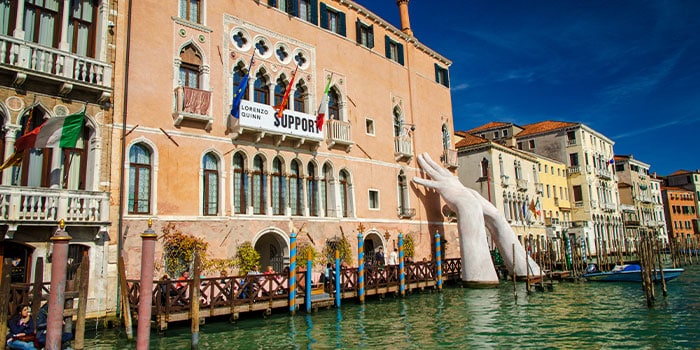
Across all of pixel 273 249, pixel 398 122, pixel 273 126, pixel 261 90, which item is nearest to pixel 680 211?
pixel 398 122

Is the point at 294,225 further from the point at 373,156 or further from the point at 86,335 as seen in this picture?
the point at 86,335

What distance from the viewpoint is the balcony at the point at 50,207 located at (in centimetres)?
1066

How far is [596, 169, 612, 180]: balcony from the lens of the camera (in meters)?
45.6

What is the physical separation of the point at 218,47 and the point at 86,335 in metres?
9.03

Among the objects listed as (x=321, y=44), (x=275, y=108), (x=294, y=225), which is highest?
(x=321, y=44)

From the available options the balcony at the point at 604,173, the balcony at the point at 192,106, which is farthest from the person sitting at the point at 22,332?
the balcony at the point at 604,173

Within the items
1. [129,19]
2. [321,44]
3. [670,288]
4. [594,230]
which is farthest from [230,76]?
[594,230]

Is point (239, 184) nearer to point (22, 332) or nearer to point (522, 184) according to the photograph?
point (22, 332)

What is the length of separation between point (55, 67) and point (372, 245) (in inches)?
526

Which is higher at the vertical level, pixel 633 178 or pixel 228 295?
pixel 633 178

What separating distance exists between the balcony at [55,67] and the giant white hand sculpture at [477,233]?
44.4 ft

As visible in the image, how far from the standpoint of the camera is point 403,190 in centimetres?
2278

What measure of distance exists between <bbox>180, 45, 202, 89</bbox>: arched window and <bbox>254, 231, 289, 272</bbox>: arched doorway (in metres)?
5.17

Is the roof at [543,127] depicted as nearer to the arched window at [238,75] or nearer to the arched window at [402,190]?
the arched window at [402,190]
